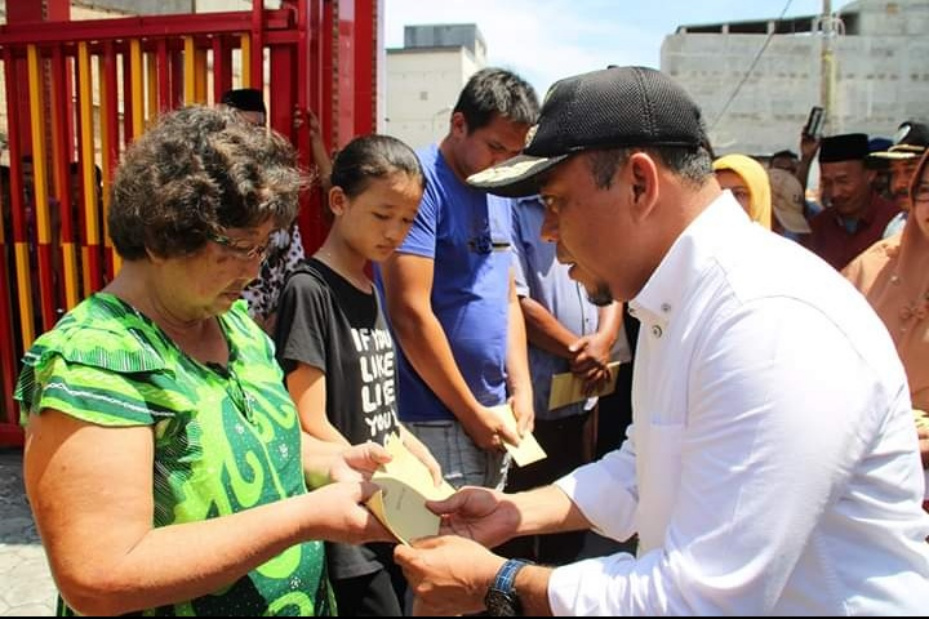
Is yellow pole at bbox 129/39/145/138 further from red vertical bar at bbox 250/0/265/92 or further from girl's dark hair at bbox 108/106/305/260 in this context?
girl's dark hair at bbox 108/106/305/260

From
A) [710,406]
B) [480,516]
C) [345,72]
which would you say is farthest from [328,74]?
[710,406]

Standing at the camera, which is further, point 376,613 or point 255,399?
point 376,613

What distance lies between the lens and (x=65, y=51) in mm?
3984

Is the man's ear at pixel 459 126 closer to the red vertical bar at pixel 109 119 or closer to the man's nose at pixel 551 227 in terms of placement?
the man's nose at pixel 551 227

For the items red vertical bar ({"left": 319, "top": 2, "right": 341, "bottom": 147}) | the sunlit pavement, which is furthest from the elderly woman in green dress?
red vertical bar ({"left": 319, "top": 2, "right": 341, "bottom": 147})

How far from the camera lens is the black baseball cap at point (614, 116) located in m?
1.37

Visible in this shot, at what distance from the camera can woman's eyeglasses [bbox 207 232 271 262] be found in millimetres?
1444

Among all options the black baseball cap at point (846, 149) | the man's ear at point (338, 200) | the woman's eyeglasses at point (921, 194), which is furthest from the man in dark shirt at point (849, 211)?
the man's ear at point (338, 200)

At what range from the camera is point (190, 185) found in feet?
4.59

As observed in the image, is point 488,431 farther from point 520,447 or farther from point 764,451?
point 764,451

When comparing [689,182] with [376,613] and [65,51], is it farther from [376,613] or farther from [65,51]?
[65,51]

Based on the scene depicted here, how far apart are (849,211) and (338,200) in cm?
363

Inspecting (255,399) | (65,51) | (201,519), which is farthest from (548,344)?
(65,51)

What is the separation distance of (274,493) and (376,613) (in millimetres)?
851
